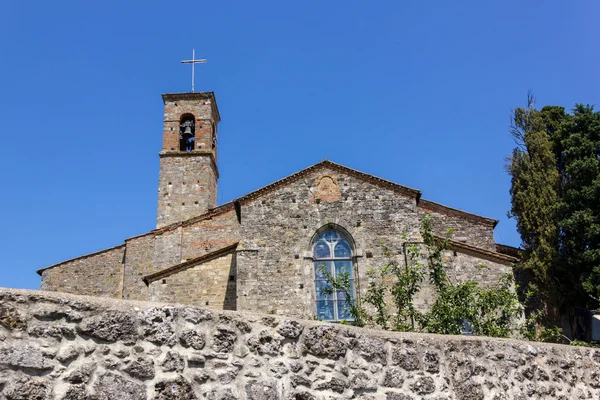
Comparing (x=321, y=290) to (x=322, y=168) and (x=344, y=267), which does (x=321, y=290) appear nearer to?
(x=344, y=267)

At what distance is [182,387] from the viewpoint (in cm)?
356

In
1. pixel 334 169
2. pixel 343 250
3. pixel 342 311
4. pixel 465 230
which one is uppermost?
pixel 334 169

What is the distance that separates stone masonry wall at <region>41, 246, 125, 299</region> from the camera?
24.7 m

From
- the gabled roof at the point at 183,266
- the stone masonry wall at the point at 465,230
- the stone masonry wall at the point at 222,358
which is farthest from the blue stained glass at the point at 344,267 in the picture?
the stone masonry wall at the point at 222,358

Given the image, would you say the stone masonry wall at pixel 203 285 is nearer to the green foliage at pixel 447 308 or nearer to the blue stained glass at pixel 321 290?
the blue stained glass at pixel 321 290

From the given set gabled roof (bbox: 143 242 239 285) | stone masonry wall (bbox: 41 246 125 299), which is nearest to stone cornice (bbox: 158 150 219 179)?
stone masonry wall (bbox: 41 246 125 299)

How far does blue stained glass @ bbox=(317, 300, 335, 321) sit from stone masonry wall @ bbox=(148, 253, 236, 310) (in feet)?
9.16

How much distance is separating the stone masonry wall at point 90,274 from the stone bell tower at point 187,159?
2415mm

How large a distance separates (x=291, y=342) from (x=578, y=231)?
16934 mm

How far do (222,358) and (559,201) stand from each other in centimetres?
1815

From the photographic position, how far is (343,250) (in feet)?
59.0

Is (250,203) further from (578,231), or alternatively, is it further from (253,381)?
(253,381)

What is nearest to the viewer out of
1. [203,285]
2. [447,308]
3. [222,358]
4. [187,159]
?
[222,358]

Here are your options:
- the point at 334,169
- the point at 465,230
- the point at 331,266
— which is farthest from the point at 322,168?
the point at 465,230
